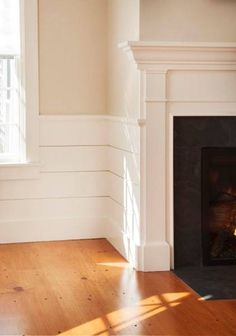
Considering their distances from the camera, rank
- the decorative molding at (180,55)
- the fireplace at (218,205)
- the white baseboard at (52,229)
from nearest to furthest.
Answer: the decorative molding at (180,55)
the fireplace at (218,205)
the white baseboard at (52,229)

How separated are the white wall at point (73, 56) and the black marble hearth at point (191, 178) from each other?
1.19 metres

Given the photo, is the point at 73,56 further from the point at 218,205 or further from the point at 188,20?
the point at 218,205

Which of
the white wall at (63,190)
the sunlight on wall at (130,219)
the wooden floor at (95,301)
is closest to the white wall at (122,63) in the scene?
the white wall at (63,190)

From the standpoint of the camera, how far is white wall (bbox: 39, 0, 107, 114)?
18.4 ft

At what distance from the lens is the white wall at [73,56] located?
561 cm

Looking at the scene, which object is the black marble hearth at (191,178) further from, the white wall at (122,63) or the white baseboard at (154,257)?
the white wall at (122,63)

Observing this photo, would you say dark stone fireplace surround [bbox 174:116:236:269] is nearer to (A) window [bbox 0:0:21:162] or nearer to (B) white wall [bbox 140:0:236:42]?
(B) white wall [bbox 140:0:236:42]

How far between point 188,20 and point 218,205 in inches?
53.6

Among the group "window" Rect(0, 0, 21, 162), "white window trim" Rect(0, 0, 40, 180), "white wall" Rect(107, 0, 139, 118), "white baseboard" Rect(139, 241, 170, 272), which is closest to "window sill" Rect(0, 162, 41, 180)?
"white window trim" Rect(0, 0, 40, 180)

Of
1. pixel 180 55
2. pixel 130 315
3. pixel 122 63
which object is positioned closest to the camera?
pixel 130 315

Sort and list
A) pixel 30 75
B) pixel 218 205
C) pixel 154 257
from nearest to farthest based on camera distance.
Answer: pixel 154 257 → pixel 218 205 → pixel 30 75

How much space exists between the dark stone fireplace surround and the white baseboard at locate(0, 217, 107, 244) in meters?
1.13

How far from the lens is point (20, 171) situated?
5.64 m

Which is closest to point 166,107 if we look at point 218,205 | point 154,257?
point 218,205
